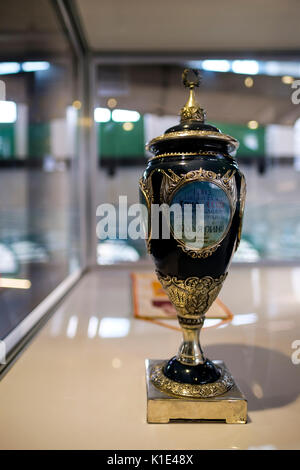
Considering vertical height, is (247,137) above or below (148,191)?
above

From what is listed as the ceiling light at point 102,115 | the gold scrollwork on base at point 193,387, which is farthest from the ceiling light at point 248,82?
the gold scrollwork on base at point 193,387

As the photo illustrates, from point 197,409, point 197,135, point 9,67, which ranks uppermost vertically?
point 9,67

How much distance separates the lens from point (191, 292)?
963mm

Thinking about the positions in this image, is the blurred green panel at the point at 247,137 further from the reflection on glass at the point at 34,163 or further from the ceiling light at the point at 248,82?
the reflection on glass at the point at 34,163

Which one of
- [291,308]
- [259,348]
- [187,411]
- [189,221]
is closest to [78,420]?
[187,411]

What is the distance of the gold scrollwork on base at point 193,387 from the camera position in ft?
3.06

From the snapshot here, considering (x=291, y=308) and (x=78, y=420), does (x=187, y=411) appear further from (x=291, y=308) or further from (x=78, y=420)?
(x=291, y=308)

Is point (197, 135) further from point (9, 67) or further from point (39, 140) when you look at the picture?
point (39, 140)

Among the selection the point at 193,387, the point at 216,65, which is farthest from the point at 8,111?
the point at 216,65

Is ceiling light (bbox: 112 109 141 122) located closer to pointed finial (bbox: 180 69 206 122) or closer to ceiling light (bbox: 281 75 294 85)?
ceiling light (bbox: 281 75 294 85)

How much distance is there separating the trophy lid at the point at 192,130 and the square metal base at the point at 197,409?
2.15 feet

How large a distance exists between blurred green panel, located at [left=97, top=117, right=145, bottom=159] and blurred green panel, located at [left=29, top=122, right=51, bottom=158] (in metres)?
1.19

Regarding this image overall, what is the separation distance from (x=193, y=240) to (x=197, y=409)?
433 millimetres
